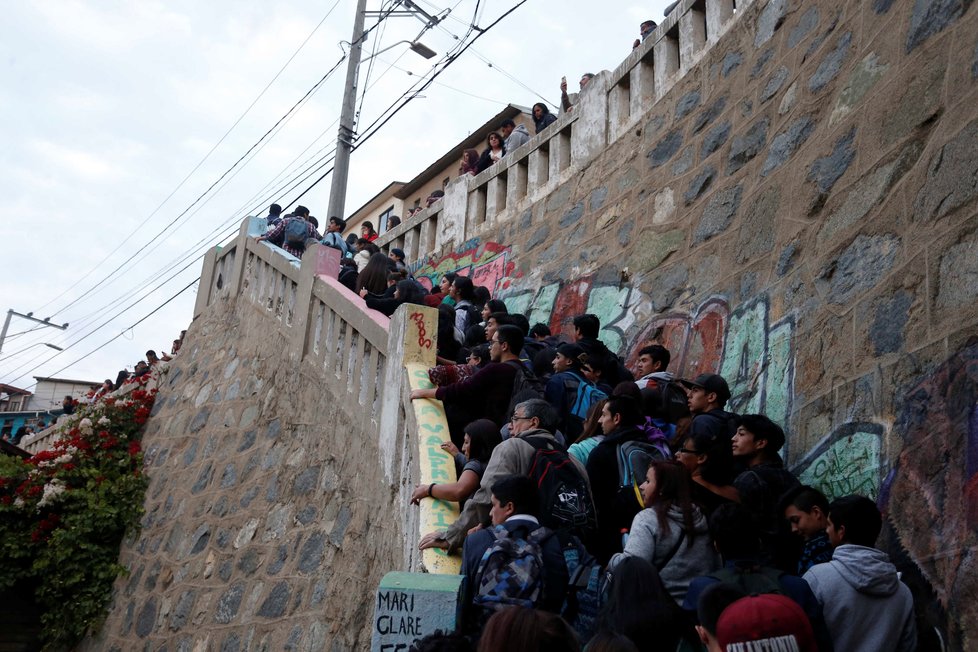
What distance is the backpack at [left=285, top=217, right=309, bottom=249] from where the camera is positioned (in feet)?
36.6

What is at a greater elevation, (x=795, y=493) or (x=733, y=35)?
(x=733, y=35)

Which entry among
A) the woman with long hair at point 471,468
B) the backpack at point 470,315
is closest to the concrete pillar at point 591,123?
the backpack at point 470,315

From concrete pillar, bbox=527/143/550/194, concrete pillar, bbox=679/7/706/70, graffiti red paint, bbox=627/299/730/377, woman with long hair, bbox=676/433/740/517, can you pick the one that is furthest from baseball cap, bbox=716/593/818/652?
concrete pillar, bbox=527/143/550/194

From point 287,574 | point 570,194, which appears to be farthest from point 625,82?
point 287,574

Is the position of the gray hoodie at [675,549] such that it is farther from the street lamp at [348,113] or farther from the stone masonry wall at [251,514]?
the street lamp at [348,113]

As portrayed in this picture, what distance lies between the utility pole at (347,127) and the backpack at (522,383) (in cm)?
911

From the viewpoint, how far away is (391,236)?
550 inches

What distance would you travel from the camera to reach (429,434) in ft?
18.1

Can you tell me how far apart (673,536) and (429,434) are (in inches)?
91.9

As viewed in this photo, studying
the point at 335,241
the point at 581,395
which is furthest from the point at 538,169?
the point at 581,395

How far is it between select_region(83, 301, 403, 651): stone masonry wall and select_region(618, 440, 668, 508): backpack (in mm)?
2060

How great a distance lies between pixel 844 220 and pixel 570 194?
4.81m

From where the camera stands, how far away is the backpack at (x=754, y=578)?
115 inches

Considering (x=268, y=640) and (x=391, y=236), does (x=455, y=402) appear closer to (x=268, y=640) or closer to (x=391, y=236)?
(x=268, y=640)
